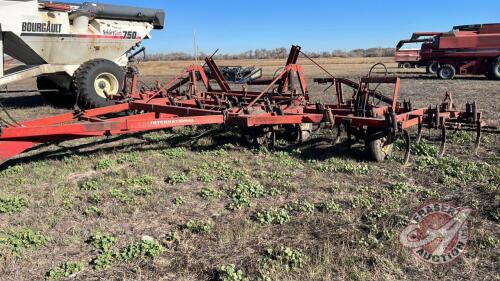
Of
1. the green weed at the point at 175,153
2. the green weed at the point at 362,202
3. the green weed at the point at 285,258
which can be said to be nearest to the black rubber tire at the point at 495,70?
the green weed at the point at 175,153

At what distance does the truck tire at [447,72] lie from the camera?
20.8 m

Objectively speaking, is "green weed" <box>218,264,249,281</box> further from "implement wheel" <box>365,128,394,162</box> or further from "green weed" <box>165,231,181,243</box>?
"implement wheel" <box>365,128,394,162</box>

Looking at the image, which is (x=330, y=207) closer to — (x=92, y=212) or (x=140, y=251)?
(x=140, y=251)

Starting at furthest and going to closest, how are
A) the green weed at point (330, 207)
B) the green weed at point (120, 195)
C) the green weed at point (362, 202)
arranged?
the green weed at point (120, 195) < the green weed at point (362, 202) < the green weed at point (330, 207)

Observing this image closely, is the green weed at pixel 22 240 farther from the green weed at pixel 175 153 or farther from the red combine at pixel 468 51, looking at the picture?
the red combine at pixel 468 51

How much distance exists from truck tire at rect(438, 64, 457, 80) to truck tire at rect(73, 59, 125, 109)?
16.1m

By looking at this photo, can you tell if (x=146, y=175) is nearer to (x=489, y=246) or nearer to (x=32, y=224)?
(x=32, y=224)

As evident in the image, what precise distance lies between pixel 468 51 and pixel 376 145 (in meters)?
17.7

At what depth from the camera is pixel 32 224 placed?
13.1 ft

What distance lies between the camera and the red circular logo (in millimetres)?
3348

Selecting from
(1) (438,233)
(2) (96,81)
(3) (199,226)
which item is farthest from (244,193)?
(2) (96,81)

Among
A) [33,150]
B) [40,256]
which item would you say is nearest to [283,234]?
[40,256]

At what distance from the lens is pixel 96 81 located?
10516 millimetres

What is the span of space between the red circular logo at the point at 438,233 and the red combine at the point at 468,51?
60.7 feet
